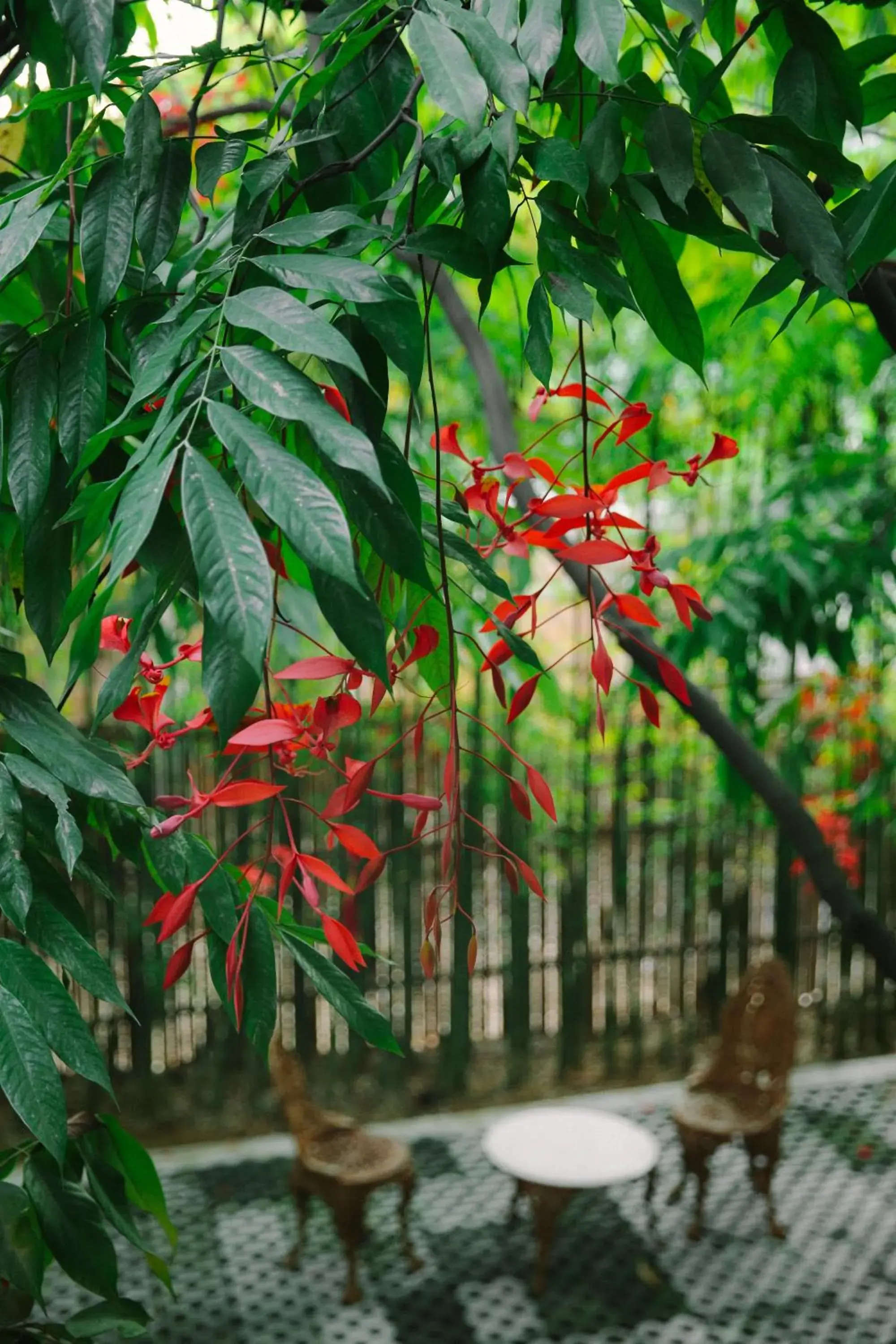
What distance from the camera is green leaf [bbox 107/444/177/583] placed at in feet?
1.49

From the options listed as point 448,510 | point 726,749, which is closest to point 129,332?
point 448,510

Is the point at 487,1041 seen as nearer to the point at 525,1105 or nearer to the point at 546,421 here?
the point at 525,1105

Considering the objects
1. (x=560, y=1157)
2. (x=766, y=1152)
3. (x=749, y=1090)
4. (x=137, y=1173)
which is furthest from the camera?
(x=749, y=1090)

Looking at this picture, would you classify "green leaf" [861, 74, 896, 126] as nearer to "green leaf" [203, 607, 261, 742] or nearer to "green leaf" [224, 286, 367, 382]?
"green leaf" [224, 286, 367, 382]

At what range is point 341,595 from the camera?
19.5 inches

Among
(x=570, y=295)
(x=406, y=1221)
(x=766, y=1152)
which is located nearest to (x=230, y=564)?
(x=570, y=295)

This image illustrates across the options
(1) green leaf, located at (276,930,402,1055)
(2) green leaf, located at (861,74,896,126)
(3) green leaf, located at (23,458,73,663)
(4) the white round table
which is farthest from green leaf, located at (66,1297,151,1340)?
(4) the white round table

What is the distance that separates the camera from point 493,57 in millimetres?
575

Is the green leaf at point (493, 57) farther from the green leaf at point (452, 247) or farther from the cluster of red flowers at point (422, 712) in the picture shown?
the cluster of red flowers at point (422, 712)

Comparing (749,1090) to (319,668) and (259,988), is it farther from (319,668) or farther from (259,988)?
(319,668)

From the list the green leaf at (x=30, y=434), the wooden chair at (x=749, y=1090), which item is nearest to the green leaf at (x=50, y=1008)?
the green leaf at (x=30, y=434)

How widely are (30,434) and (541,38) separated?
368mm

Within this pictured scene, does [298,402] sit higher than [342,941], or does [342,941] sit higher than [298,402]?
[298,402]

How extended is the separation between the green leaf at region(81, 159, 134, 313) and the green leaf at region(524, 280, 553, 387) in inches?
9.5
